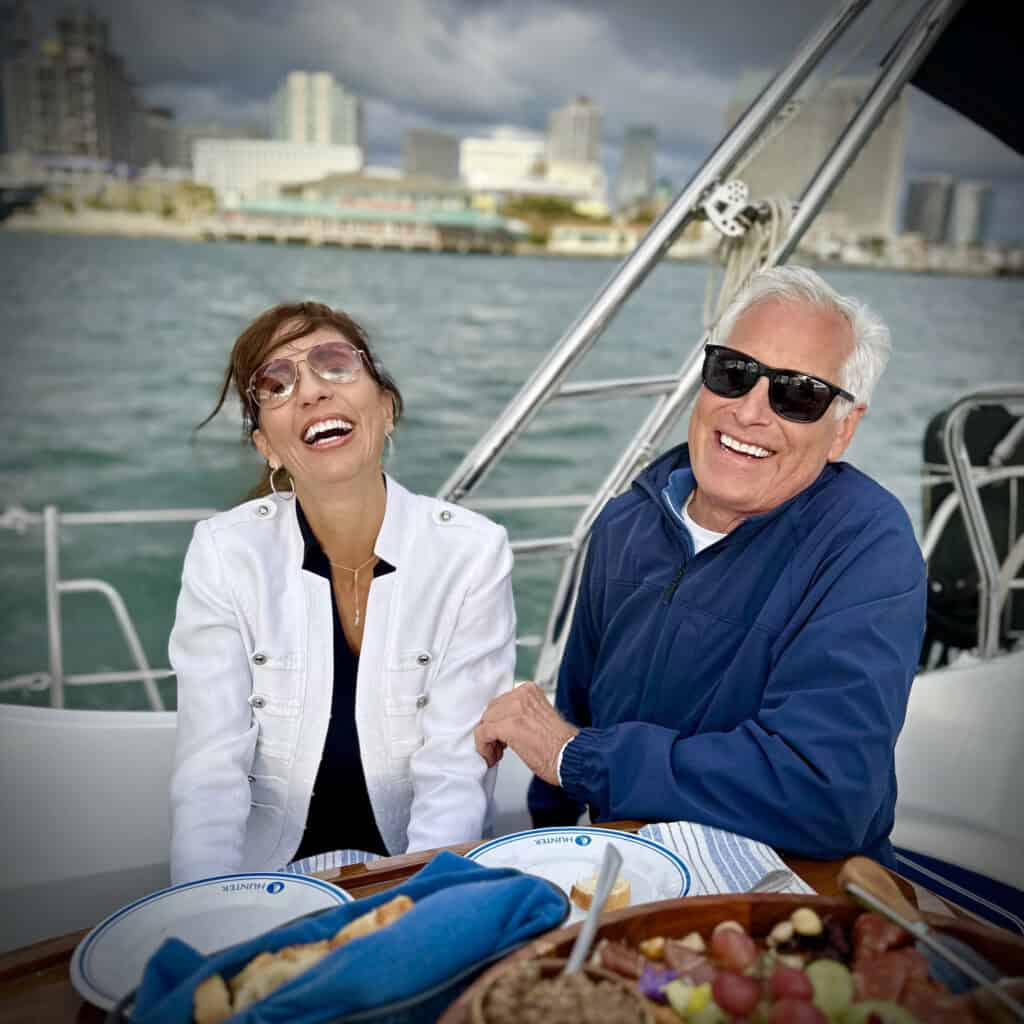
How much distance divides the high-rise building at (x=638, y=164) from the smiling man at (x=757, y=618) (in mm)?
18681

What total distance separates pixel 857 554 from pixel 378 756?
0.81 m

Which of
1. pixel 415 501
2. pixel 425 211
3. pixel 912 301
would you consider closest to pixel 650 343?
pixel 425 211

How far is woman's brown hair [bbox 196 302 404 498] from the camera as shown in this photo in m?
1.50

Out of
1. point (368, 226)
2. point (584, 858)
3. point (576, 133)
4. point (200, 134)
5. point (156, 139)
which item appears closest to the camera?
point (584, 858)

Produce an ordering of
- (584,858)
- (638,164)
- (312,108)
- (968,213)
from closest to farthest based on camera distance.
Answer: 1. (584,858)
2. (968,213)
3. (638,164)
4. (312,108)

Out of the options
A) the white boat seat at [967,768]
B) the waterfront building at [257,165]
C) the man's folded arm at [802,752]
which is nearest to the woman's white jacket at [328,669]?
the man's folded arm at [802,752]

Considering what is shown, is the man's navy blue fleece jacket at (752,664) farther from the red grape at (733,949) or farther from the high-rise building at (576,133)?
the high-rise building at (576,133)

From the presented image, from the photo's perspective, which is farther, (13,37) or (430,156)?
(430,156)

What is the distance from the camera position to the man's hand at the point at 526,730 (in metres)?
1.35

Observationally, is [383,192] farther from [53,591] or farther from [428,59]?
[53,591]

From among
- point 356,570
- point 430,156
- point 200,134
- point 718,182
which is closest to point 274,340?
point 356,570

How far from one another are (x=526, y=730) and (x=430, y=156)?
117 ft

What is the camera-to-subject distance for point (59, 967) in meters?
0.84

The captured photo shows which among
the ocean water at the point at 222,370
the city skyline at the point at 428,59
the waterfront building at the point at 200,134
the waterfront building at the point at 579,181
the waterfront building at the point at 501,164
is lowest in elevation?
the ocean water at the point at 222,370
